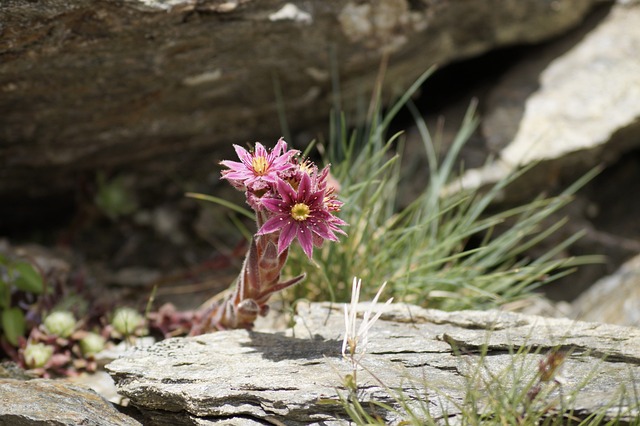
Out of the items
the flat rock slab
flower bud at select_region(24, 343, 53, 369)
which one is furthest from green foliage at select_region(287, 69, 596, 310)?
flower bud at select_region(24, 343, 53, 369)

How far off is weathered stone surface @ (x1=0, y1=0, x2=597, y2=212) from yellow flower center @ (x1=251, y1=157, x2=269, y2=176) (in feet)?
3.26

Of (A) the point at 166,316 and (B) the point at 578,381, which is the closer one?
(B) the point at 578,381

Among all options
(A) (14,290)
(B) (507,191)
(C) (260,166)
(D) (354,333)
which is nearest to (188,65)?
(C) (260,166)

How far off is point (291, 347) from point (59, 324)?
46.8 inches

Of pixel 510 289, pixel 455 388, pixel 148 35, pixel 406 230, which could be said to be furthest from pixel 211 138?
pixel 455 388

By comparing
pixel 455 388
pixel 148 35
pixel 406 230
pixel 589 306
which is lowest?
pixel 589 306

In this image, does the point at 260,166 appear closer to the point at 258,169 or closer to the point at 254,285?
the point at 258,169

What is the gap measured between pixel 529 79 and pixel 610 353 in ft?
8.53

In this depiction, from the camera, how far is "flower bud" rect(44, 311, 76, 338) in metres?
3.41

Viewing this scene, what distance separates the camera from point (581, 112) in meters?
4.61

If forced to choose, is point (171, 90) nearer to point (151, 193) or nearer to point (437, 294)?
point (151, 193)

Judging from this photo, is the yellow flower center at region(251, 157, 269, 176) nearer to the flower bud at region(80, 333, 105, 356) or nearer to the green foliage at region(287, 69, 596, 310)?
the green foliage at region(287, 69, 596, 310)

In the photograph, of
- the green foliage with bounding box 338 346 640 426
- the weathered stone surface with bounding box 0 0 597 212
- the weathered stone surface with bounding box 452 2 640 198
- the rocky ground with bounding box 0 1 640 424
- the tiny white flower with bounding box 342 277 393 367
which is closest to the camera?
the green foliage with bounding box 338 346 640 426

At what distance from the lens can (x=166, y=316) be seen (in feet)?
12.0
